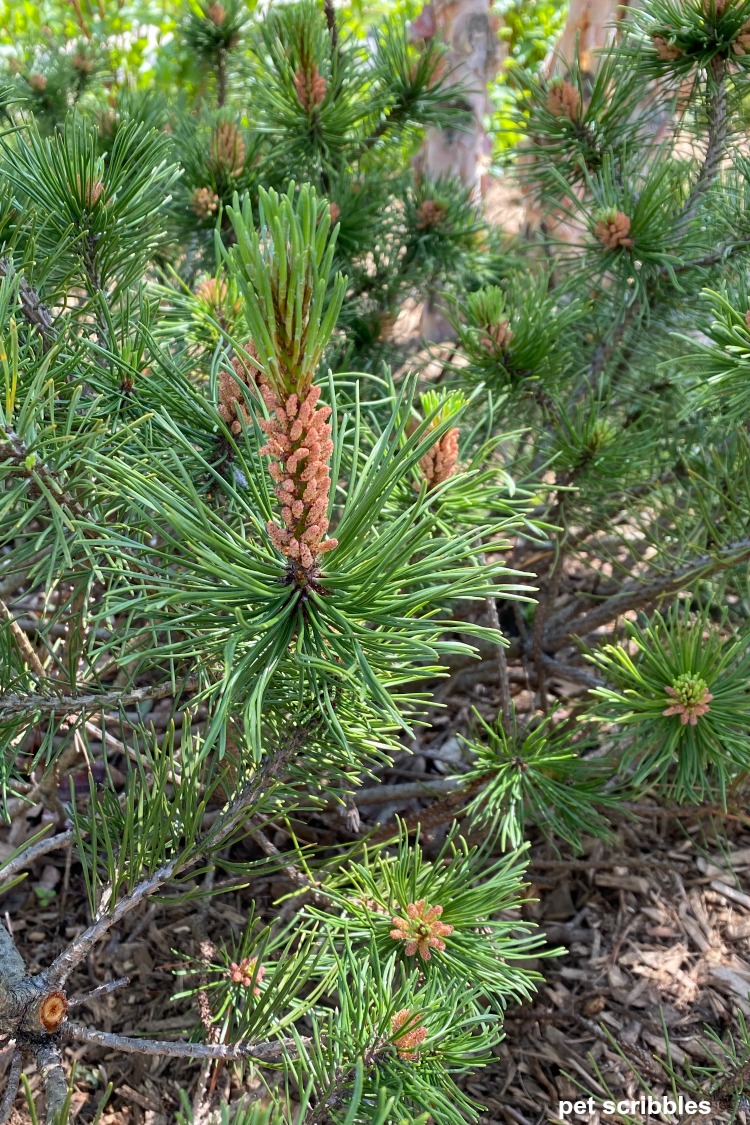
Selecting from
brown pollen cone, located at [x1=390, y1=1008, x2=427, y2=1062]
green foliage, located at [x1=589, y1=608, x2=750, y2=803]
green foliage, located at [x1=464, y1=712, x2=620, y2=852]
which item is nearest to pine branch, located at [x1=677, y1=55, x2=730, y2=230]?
green foliage, located at [x1=589, y1=608, x2=750, y2=803]

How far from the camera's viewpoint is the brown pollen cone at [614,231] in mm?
1043

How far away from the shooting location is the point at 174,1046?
0.69 m

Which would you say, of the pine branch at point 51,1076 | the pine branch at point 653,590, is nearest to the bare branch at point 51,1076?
the pine branch at point 51,1076

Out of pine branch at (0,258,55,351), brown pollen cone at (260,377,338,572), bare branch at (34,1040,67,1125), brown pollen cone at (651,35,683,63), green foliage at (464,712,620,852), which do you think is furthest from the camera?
brown pollen cone at (651,35,683,63)

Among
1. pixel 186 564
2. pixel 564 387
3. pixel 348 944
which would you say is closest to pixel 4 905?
pixel 348 944

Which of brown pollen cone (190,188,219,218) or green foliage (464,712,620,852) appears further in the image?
brown pollen cone (190,188,219,218)

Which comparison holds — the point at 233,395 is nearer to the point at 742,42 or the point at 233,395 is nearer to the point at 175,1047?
the point at 175,1047

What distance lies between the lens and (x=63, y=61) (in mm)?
1849

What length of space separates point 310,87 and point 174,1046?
117cm

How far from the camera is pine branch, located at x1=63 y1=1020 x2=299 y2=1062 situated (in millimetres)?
666

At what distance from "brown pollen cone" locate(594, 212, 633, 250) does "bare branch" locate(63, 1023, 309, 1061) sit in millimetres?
933

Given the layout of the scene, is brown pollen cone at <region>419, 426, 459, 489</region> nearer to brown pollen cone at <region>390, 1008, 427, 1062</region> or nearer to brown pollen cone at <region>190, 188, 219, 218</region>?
brown pollen cone at <region>390, 1008, 427, 1062</region>

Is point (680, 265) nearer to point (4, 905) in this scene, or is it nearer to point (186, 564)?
point (186, 564)

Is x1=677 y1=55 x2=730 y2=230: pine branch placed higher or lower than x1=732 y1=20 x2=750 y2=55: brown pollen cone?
lower
